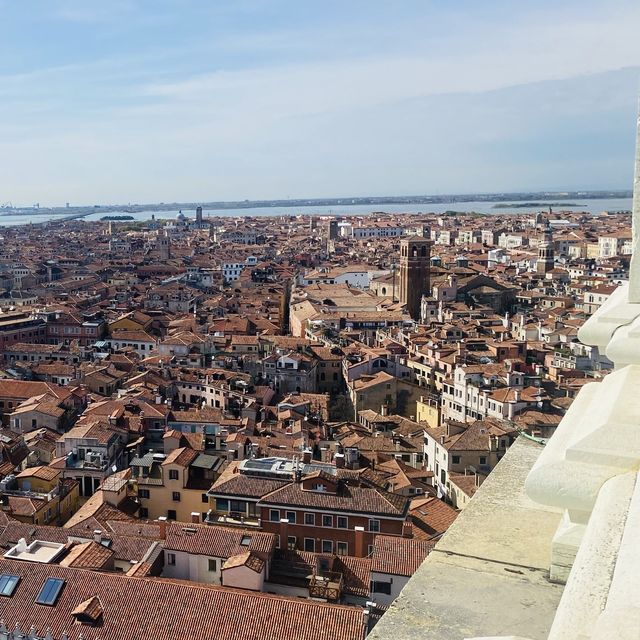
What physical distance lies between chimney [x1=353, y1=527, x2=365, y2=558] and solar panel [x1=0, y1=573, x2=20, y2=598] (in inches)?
186

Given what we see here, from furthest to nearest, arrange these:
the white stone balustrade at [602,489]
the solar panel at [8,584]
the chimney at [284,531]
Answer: the chimney at [284,531] < the solar panel at [8,584] < the white stone balustrade at [602,489]

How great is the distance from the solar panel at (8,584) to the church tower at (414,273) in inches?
1122

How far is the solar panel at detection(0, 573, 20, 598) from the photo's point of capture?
841 cm

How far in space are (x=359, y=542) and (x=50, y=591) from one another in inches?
180

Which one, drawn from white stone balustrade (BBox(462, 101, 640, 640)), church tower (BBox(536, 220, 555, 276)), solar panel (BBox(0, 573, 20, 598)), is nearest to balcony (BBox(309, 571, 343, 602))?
solar panel (BBox(0, 573, 20, 598))

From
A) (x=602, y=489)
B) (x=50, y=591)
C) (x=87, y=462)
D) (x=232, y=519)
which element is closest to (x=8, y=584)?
(x=50, y=591)

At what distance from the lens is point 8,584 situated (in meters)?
8.50

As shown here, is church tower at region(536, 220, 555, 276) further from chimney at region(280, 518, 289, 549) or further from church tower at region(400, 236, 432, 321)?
chimney at region(280, 518, 289, 549)

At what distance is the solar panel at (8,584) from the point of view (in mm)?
8406

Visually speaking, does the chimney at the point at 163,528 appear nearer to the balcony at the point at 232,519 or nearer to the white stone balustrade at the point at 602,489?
the balcony at the point at 232,519

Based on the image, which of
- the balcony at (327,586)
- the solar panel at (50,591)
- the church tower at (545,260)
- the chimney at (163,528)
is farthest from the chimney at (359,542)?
the church tower at (545,260)

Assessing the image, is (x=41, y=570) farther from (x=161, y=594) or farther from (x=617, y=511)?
(x=617, y=511)

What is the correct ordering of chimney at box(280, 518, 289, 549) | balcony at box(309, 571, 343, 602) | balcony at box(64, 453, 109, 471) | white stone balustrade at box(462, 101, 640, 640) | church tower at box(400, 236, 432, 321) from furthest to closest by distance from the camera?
church tower at box(400, 236, 432, 321) → balcony at box(64, 453, 109, 471) → chimney at box(280, 518, 289, 549) → balcony at box(309, 571, 343, 602) → white stone balustrade at box(462, 101, 640, 640)

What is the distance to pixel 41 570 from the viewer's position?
8688mm
